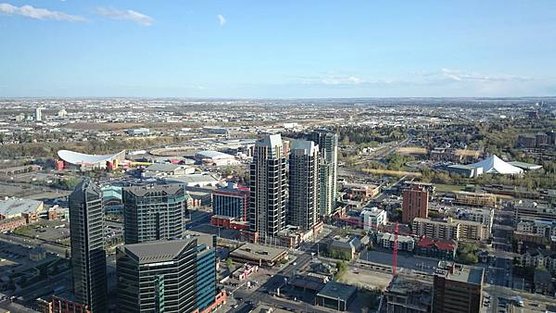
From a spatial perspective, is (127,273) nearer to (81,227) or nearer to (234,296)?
(81,227)

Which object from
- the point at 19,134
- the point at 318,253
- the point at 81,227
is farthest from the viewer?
the point at 19,134

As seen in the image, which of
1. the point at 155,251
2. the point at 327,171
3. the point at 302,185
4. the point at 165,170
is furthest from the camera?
the point at 165,170

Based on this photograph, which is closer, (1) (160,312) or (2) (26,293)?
(1) (160,312)

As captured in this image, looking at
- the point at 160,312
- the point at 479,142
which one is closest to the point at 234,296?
the point at 160,312

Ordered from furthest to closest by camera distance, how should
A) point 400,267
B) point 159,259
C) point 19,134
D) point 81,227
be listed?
point 19,134 < point 400,267 < point 81,227 < point 159,259

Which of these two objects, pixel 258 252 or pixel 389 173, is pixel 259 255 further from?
pixel 389 173

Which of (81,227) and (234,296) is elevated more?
(81,227)

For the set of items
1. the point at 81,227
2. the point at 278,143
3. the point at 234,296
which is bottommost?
the point at 234,296

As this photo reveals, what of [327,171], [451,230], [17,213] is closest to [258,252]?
[327,171]

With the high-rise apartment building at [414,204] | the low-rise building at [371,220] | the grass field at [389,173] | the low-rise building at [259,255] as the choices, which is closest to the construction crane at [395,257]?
the low-rise building at [371,220]
